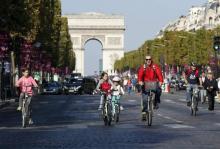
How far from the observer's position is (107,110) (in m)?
27.9

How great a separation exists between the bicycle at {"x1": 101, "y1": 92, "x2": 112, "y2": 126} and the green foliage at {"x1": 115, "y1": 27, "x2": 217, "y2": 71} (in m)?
80.5

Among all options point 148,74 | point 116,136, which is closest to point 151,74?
point 148,74

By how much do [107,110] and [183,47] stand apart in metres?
113

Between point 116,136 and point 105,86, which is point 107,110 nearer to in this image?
point 105,86

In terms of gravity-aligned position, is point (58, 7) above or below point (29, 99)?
above

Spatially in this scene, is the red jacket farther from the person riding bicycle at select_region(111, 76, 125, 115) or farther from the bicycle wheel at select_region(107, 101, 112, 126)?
the person riding bicycle at select_region(111, 76, 125, 115)

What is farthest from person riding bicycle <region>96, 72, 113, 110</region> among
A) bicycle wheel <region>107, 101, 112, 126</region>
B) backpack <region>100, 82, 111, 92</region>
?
bicycle wheel <region>107, 101, 112, 126</region>

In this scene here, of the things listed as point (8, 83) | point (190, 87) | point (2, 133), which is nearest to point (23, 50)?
point (8, 83)

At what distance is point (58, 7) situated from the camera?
330 feet

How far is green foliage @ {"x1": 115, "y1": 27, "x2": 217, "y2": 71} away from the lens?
125m

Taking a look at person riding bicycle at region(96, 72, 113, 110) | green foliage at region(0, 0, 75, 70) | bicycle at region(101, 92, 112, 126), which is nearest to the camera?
bicycle at region(101, 92, 112, 126)

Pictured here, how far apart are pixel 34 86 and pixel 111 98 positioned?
2340 mm

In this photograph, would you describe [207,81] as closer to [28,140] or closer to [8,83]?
[28,140]

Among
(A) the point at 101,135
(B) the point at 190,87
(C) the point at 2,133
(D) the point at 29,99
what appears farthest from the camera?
(B) the point at 190,87
